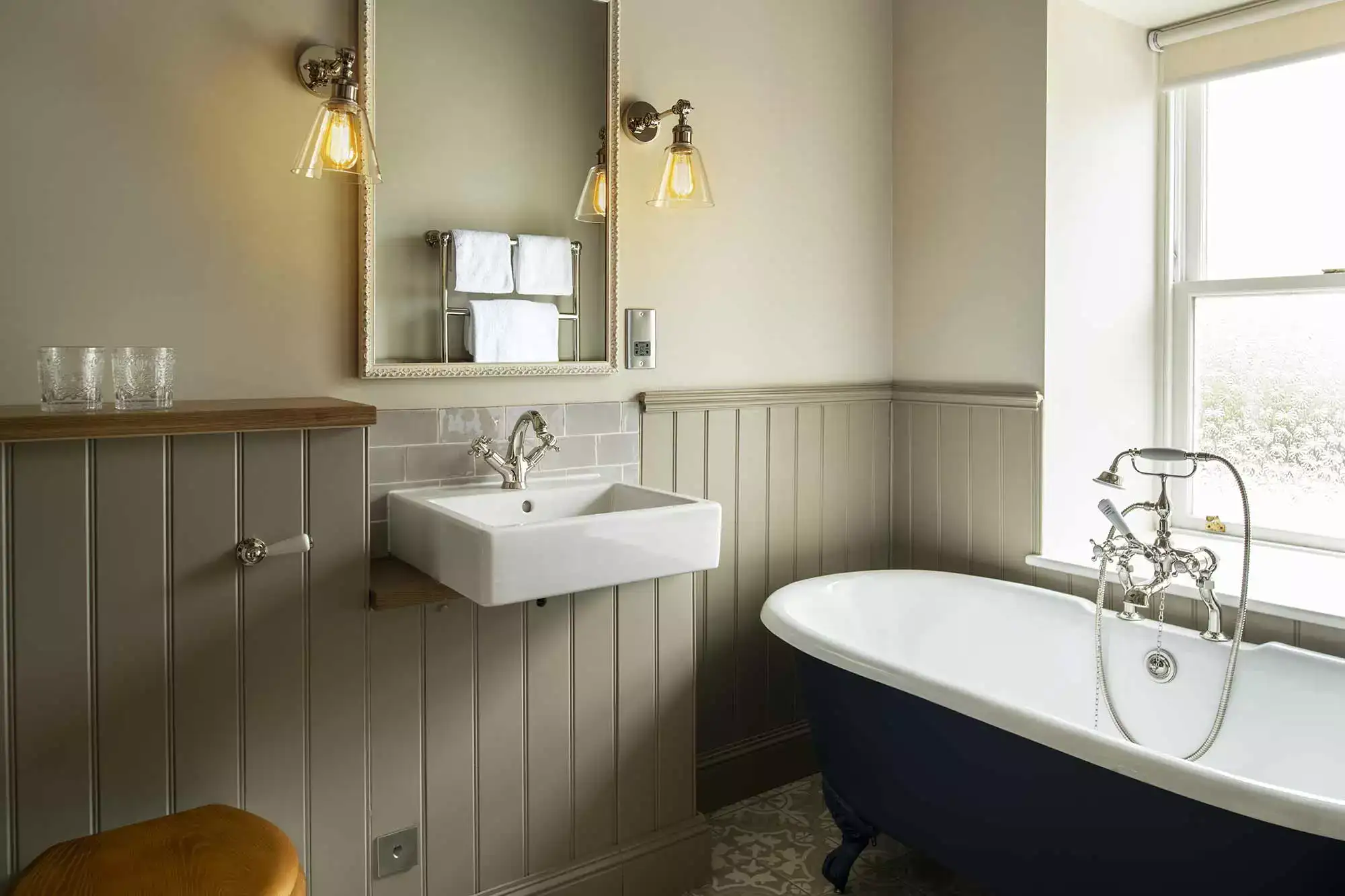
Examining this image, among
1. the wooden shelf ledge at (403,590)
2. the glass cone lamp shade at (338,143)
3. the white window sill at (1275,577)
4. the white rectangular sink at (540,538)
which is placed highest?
the glass cone lamp shade at (338,143)

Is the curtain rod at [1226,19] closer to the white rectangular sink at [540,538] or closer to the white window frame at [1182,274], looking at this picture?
the white window frame at [1182,274]

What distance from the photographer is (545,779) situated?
2.06 meters

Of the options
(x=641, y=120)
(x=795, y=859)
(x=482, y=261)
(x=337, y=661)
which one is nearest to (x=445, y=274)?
(x=482, y=261)

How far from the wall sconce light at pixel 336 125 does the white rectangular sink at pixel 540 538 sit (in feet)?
2.22

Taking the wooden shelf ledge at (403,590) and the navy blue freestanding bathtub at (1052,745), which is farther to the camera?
the wooden shelf ledge at (403,590)

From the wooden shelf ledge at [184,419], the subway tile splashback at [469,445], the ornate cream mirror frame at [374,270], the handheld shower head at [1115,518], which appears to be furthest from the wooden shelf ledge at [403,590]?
the handheld shower head at [1115,518]

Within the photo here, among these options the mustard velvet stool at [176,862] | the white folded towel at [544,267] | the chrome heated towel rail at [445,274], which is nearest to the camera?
the mustard velvet stool at [176,862]

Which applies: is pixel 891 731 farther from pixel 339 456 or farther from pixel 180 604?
pixel 180 604

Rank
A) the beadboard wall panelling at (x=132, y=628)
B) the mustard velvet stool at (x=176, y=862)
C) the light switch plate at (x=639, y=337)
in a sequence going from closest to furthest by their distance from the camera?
the mustard velvet stool at (x=176, y=862) < the beadboard wall panelling at (x=132, y=628) < the light switch plate at (x=639, y=337)

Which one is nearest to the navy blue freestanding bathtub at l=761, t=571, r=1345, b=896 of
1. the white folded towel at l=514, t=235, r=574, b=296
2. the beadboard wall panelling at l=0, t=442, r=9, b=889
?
the white folded towel at l=514, t=235, r=574, b=296

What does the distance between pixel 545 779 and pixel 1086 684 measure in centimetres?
131

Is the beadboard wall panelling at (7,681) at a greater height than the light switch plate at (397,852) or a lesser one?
greater

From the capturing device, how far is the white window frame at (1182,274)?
9.05 ft

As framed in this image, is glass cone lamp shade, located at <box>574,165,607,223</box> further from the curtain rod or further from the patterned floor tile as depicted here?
the curtain rod
